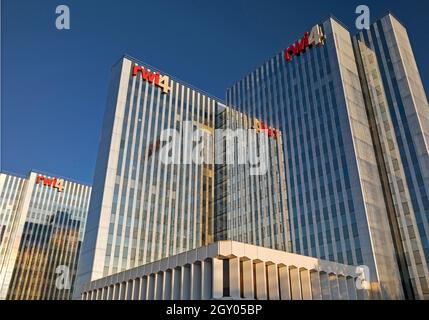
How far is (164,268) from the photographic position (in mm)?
38781

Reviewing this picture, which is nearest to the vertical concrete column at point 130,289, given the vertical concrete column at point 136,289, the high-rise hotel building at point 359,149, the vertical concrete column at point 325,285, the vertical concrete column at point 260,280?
the vertical concrete column at point 136,289

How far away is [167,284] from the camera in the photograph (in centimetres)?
3756

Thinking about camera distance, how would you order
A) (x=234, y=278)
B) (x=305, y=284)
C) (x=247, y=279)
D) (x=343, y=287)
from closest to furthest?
(x=234, y=278), (x=247, y=279), (x=305, y=284), (x=343, y=287)

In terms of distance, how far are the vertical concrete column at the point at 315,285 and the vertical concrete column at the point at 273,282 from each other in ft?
16.3

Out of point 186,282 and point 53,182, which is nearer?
point 186,282

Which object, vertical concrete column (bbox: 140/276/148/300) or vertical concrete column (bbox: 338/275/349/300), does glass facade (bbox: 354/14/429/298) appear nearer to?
vertical concrete column (bbox: 338/275/349/300)

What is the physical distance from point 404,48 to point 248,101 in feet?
116

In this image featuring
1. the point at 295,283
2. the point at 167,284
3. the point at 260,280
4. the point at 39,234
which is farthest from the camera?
the point at 39,234

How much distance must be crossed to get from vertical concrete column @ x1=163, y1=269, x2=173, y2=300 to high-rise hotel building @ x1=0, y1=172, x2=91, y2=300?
4169 inches

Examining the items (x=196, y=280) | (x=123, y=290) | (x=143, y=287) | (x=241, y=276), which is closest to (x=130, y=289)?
(x=123, y=290)

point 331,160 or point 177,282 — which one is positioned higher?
point 331,160

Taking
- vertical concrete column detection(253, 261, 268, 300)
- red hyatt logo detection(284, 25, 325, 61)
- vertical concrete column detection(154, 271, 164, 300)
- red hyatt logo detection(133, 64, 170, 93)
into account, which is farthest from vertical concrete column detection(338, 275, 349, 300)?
red hyatt logo detection(133, 64, 170, 93)

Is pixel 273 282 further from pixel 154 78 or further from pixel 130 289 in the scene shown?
pixel 154 78

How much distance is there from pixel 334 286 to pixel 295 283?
6.20 metres
